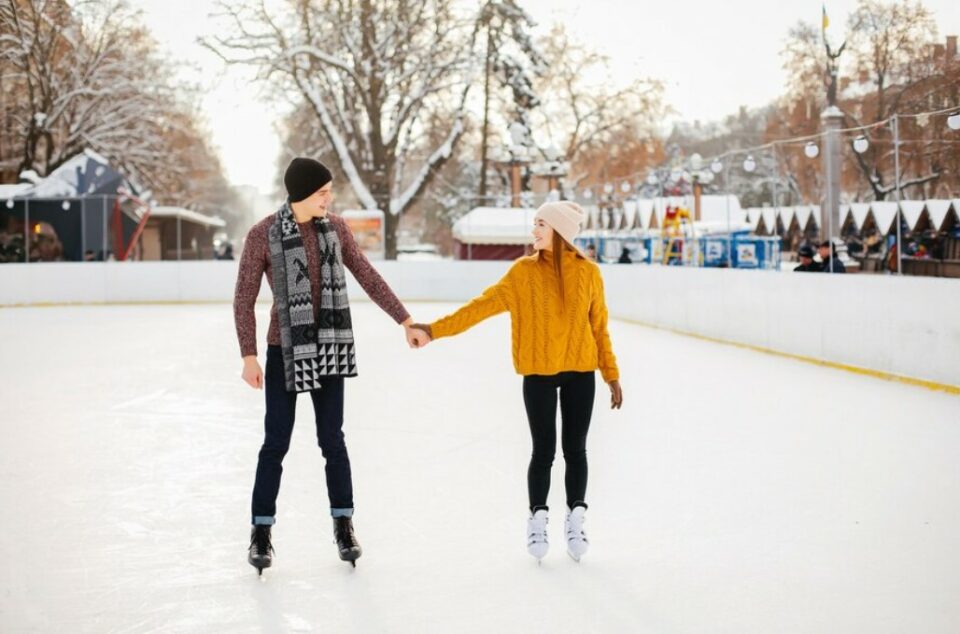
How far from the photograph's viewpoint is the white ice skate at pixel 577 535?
4164 millimetres

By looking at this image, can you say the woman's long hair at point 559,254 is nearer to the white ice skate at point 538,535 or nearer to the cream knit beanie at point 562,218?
the cream knit beanie at point 562,218

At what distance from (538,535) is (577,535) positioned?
0.47 feet

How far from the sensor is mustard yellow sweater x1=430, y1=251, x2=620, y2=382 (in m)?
3.97

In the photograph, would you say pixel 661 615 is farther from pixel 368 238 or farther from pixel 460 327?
pixel 368 238

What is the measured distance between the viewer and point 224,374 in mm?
10719

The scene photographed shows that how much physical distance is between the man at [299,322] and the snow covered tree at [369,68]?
2498 centimetres

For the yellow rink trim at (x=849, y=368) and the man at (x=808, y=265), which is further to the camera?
the man at (x=808, y=265)

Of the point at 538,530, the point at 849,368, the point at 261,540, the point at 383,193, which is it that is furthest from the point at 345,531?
the point at 383,193

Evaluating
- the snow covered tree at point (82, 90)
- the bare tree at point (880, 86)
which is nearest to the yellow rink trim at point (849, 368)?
the bare tree at point (880, 86)

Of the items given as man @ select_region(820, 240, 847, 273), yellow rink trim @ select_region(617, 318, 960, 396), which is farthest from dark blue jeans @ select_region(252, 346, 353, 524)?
man @ select_region(820, 240, 847, 273)

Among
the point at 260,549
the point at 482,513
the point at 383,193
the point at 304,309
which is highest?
the point at 383,193

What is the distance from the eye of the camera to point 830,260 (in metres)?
11.9

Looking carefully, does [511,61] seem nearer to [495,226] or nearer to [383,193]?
[383,193]

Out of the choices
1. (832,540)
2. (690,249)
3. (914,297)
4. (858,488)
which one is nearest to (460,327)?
(832,540)
